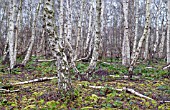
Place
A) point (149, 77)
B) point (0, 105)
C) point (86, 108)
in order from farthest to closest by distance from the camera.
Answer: point (149, 77) < point (0, 105) < point (86, 108)

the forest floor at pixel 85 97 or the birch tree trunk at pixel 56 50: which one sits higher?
the birch tree trunk at pixel 56 50

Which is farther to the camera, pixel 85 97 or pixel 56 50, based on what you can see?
pixel 85 97

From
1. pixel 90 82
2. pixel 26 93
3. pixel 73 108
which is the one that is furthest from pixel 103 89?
pixel 26 93

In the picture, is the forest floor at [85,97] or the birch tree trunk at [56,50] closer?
the forest floor at [85,97]

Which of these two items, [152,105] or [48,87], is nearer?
[152,105]

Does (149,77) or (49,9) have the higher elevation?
(49,9)

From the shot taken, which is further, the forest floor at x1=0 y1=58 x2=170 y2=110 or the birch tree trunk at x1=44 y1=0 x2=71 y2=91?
the birch tree trunk at x1=44 y1=0 x2=71 y2=91

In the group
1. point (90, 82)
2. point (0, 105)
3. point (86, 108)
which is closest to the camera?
point (86, 108)

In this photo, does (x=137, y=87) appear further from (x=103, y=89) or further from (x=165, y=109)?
(x=165, y=109)

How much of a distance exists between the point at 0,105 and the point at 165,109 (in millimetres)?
4281

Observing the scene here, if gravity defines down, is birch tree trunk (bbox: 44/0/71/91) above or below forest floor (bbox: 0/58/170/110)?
above

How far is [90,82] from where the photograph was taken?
348 inches

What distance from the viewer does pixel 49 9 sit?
21.6ft

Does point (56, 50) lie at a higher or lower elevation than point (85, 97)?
higher
